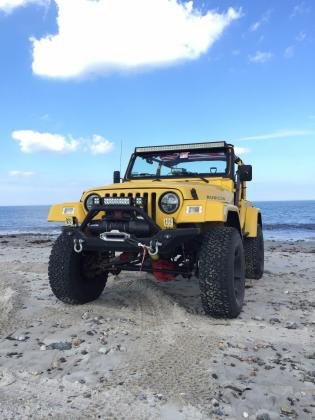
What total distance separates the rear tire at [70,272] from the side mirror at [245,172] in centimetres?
262

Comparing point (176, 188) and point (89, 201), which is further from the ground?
point (176, 188)

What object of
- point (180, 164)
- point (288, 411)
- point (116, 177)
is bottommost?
point (288, 411)

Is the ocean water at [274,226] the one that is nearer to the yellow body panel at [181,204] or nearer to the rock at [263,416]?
the yellow body panel at [181,204]

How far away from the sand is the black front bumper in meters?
0.83

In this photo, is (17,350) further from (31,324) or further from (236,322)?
(236,322)

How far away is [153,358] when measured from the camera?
3.72 m

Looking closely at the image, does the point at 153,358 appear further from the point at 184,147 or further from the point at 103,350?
the point at 184,147

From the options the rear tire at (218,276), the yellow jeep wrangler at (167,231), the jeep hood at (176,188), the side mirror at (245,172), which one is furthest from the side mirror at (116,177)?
the rear tire at (218,276)

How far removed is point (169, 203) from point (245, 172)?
2.10 meters

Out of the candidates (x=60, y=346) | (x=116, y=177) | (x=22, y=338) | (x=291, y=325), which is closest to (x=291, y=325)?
(x=291, y=325)

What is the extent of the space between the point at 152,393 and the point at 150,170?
419cm


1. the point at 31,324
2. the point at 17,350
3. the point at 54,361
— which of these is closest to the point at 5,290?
the point at 31,324

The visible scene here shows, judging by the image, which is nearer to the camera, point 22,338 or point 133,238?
point 22,338

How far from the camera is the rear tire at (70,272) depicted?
5438mm
